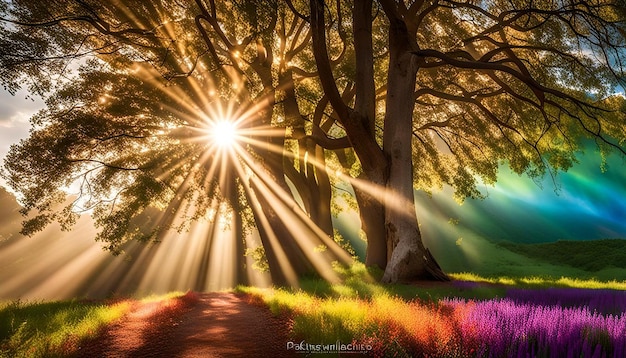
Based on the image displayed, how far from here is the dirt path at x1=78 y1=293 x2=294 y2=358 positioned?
509 cm

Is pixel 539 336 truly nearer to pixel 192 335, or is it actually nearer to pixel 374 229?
pixel 192 335

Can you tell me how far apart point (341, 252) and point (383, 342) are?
40.1 ft

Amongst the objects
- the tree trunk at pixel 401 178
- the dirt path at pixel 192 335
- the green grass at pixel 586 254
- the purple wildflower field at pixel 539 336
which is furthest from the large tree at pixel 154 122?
the green grass at pixel 586 254

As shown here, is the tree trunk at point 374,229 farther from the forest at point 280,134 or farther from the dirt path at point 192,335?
the dirt path at point 192,335

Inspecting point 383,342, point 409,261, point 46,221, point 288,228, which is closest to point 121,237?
point 46,221

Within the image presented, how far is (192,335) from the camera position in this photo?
6.24 m

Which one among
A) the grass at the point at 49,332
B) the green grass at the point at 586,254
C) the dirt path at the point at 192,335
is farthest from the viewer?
the green grass at the point at 586,254

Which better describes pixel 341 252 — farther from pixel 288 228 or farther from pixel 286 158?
pixel 286 158

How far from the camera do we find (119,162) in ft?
48.2

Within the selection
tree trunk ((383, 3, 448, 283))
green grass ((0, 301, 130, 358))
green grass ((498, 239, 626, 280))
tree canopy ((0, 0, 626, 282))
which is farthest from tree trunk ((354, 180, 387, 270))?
green grass ((498, 239, 626, 280))

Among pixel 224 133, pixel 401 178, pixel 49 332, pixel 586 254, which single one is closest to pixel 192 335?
pixel 49 332

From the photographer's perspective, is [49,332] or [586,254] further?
[586,254]

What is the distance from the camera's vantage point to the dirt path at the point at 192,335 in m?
5.09

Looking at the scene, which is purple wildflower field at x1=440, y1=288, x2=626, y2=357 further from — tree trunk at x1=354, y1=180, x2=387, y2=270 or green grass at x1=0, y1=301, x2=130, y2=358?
tree trunk at x1=354, y1=180, x2=387, y2=270
